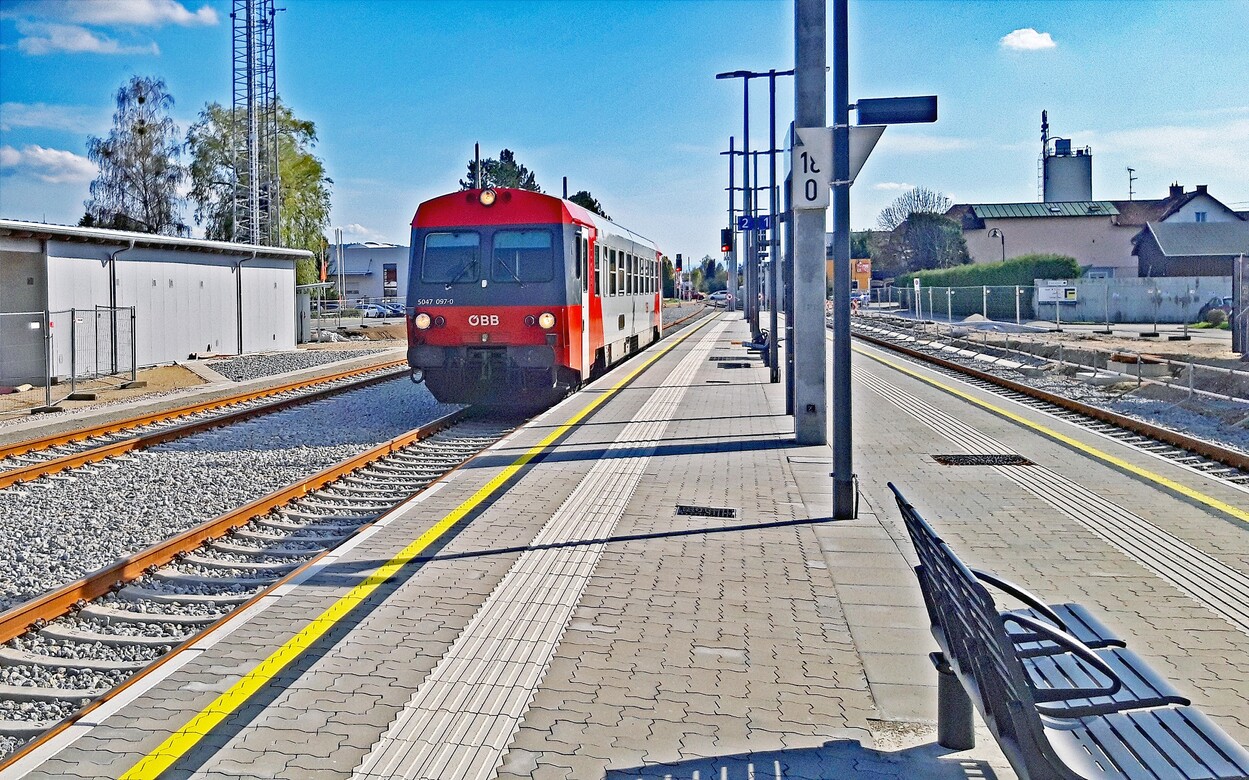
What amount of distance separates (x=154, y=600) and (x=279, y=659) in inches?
77.5

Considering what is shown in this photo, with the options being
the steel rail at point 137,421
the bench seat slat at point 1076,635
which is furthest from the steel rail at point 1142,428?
the steel rail at point 137,421

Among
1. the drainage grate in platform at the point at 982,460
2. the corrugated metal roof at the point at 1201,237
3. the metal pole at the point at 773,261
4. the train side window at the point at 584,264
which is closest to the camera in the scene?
the drainage grate in platform at the point at 982,460

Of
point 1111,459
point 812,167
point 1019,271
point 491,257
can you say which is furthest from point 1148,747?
point 1019,271

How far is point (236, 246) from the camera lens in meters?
29.5

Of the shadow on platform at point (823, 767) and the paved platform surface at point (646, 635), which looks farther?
the paved platform surface at point (646, 635)

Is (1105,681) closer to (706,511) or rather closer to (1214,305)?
(706,511)

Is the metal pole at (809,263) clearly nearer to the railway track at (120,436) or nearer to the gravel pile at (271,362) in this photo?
the railway track at (120,436)

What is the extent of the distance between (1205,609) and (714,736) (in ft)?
10.4

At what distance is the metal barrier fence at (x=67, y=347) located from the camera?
20.9 meters

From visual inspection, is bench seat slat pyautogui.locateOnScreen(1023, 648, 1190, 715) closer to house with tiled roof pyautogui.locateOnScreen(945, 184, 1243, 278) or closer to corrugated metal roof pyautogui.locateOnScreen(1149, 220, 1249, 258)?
corrugated metal roof pyautogui.locateOnScreen(1149, 220, 1249, 258)

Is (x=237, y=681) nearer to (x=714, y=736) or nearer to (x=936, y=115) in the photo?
(x=714, y=736)

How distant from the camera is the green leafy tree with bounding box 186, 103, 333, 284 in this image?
186ft

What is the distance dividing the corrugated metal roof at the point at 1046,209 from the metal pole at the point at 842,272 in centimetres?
6920

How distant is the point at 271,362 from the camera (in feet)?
89.7
